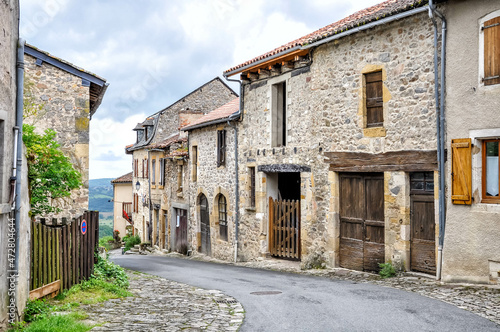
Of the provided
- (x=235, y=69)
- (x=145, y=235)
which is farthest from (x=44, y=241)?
(x=145, y=235)

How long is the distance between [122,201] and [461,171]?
113ft

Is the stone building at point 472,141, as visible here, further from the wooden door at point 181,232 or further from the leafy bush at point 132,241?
the leafy bush at point 132,241

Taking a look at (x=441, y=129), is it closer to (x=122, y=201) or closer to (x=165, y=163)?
(x=165, y=163)

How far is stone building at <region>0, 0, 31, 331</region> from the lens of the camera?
6.07 metres

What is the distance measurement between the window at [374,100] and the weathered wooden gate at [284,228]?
143 inches

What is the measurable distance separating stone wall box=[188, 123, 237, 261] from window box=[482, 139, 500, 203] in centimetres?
893

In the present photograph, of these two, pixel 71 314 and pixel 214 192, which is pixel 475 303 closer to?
pixel 71 314

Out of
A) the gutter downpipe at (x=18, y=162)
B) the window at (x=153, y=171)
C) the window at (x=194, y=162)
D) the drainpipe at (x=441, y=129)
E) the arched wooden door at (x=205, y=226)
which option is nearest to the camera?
the gutter downpipe at (x=18, y=162)

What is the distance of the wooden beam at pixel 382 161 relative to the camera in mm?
10195

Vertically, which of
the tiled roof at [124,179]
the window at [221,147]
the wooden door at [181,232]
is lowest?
the wooden door at [181,232]

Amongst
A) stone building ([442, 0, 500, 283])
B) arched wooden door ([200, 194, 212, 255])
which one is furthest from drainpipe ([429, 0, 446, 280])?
arched wooden door ([200, 194, 212, 255])

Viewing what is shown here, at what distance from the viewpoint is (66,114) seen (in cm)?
1141

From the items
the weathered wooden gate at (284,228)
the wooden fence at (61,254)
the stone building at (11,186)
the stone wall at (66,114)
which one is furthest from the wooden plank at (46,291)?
the weathered wooden gate at (284,228)

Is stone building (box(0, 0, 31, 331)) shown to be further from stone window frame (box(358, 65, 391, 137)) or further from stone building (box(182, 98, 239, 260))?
stone building (box(182, 98, 239, 260))
